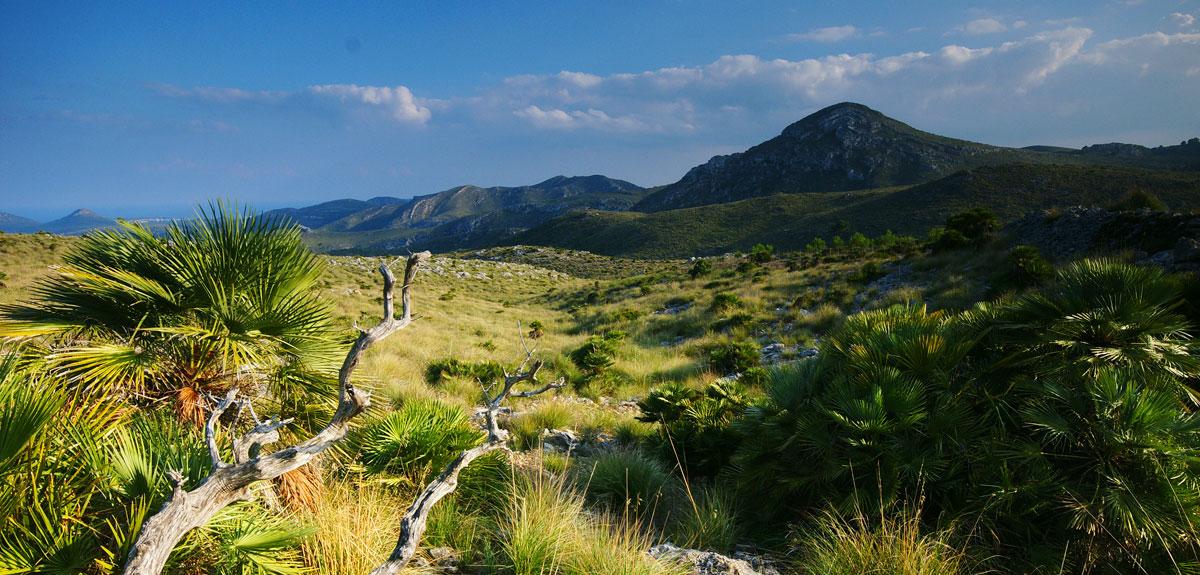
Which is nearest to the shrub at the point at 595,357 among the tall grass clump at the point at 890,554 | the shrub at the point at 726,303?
the shrub at the point at 726,303

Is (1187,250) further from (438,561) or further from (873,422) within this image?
(438,561)

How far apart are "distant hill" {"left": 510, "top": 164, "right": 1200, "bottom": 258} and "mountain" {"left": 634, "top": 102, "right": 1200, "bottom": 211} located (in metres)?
35.1

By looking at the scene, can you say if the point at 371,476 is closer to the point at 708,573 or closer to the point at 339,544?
the point at 339,544

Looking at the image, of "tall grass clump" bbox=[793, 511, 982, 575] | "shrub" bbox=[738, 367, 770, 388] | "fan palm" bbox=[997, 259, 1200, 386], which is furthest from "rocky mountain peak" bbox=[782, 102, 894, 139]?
"tall grass clump" bbox=[793, 511, 982, 575]

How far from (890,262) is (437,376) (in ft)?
63.1

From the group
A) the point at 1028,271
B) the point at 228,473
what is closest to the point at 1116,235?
the point at 1028,271

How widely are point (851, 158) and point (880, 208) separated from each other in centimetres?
6852

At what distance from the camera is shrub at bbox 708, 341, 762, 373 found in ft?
36.8

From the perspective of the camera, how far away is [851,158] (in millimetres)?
126250

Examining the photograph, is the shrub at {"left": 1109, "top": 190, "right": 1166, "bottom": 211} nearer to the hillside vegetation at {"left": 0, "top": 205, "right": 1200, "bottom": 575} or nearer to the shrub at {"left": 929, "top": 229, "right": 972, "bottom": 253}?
the shrub at {"left": 929, "top": 229, "right": 972, "bottom": 253}

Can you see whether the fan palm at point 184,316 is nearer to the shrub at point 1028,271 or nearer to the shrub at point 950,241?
the shrub at point 1028,271

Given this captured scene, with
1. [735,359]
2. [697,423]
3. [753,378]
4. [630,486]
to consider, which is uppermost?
[697,423]

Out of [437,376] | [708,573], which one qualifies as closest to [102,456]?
[708,573]

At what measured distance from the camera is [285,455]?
2.12 meters
